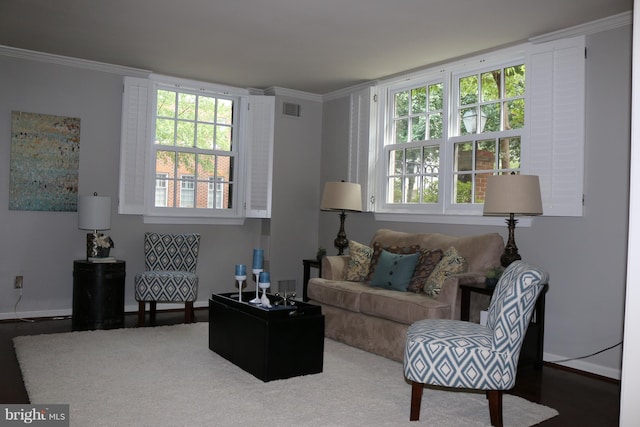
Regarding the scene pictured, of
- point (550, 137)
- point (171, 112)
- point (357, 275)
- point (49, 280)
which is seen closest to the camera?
point (550, 137)

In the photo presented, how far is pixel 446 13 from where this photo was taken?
3822 millimetres

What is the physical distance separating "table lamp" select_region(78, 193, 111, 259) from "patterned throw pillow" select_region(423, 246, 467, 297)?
303 centimetres

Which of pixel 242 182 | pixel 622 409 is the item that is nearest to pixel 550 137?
pixel 622 409

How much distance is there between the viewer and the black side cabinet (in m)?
4.77

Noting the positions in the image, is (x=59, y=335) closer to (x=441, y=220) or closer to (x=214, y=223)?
(x=214, y=223)

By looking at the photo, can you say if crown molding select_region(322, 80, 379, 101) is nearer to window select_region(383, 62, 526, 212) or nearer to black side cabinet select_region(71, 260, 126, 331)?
window select_region(383, 62, 526, 212)

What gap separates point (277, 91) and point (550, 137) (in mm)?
3238

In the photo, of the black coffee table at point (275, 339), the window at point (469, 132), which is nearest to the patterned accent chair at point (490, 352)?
the black coffee table at point (275, 339)

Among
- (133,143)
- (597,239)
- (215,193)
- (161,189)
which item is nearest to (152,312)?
(161,189)

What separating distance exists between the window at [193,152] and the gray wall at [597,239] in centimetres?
326

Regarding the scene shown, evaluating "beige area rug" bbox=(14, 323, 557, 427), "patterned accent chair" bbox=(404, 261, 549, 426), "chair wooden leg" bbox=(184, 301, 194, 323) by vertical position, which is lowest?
"beige area rug" bbox=(14, 323, 557, 427)

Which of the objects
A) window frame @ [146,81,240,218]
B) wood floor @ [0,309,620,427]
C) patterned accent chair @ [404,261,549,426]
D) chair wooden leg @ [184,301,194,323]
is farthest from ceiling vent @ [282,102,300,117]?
patterned accent chair @ [404,261,549,426]

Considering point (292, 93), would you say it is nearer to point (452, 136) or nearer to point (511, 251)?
point (452, 136)

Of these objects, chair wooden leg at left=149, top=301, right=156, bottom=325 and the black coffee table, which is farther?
chair wooden leg at left=149, top=301, right=156, bottom=325
